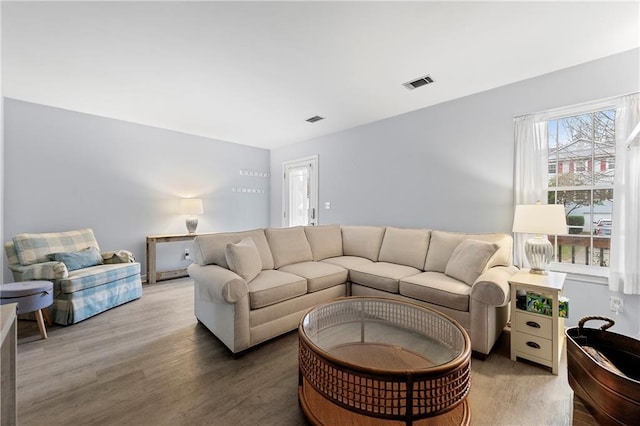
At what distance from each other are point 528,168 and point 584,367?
2.14m

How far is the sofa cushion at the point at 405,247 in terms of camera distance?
310 centimetres

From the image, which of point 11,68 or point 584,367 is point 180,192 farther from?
point 584,367

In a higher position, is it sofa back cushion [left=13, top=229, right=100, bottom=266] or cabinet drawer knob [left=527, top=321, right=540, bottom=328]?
sofa back cushion [left=13, top=229, right=100, bottom=266]

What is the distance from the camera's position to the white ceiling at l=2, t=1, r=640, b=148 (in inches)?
73.5

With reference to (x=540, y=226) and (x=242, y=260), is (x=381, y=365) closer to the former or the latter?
A: (x=242, y=260)

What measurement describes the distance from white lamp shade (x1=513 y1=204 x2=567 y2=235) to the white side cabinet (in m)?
0.41

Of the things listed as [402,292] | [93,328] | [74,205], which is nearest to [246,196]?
[74,205]

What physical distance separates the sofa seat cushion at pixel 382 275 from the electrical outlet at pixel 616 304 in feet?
5.38

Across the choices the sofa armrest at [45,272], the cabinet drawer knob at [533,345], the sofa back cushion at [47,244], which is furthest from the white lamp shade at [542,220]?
the sofa back cushion at [47,244]

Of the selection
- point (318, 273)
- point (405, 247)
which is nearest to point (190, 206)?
point (318, 273)

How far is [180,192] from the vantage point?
4.79 meters

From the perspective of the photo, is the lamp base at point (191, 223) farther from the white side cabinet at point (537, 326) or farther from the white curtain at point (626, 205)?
the white curtain at point (626, 205)

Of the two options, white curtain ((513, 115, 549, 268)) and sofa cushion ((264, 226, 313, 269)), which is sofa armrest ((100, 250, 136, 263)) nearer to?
sofa cushion ((264, 226, 313, 269))

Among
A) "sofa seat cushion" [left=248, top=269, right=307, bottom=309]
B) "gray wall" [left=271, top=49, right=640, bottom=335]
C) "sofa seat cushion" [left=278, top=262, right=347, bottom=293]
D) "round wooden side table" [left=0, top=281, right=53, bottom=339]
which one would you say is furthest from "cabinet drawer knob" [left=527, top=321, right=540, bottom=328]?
"round wooden side table" [left=0, top=281, right=53, bottom=339]
